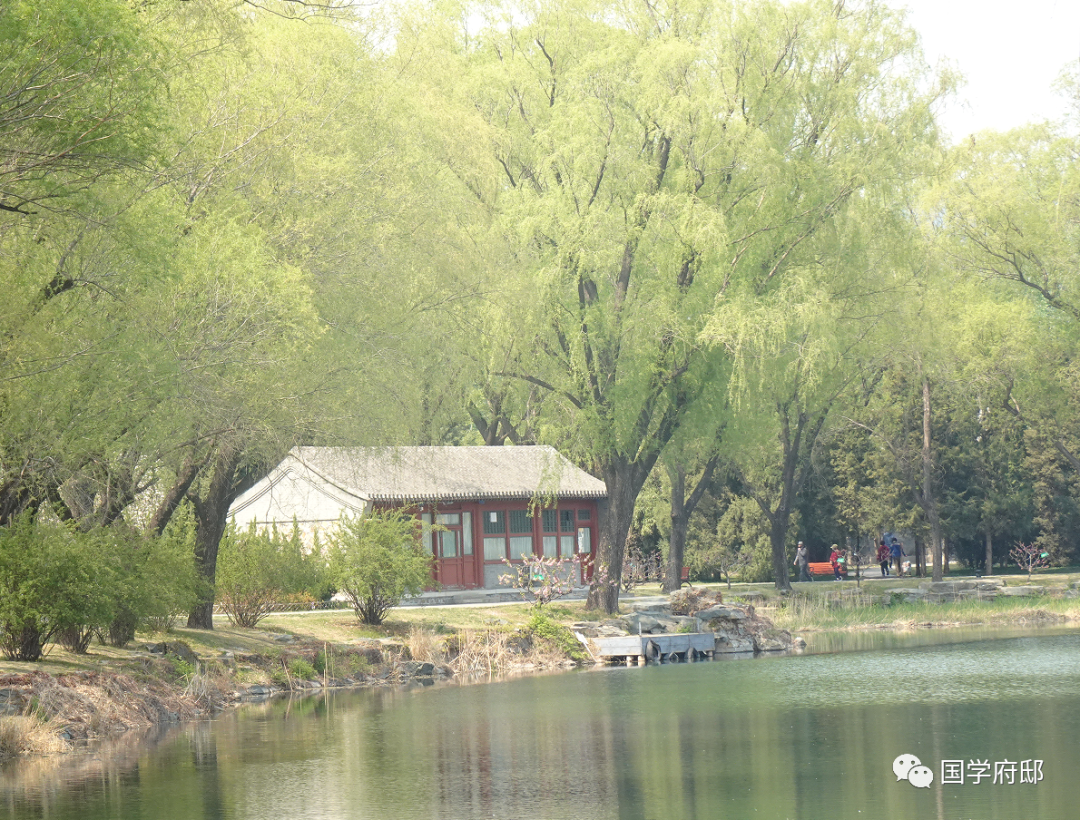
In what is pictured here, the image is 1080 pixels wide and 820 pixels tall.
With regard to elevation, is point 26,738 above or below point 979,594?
above

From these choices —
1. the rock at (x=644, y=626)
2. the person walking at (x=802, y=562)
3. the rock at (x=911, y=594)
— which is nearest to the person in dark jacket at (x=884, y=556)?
the person walking at (x=802, y=562)

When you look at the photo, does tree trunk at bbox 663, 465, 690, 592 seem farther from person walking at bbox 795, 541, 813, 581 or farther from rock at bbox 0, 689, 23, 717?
rock at bbox 0, 689, 23, 717

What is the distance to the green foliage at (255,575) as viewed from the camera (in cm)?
2758

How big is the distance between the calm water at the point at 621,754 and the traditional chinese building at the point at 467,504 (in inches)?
566

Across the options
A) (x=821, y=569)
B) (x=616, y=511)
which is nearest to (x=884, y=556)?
(x=821, y=569)

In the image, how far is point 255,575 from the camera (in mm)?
27609

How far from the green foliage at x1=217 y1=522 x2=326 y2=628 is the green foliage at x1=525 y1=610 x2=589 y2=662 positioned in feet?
15.8

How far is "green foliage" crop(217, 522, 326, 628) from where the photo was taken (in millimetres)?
27578

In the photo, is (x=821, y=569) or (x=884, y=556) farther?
(x=884, y=556)

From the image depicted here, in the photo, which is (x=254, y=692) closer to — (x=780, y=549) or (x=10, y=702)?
(x=10, y=702)

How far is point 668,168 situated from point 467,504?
43.8 ft

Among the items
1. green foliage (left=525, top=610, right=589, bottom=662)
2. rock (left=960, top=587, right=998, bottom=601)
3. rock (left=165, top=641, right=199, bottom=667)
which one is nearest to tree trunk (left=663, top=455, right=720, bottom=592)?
rock (left=960, top=587, right=998, bottom=601)

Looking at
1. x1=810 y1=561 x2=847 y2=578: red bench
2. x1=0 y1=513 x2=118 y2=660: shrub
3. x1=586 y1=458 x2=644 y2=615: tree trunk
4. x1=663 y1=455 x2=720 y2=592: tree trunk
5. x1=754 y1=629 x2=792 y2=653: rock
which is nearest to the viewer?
x1=0 y1=513 x2=118 y2=660: shrub

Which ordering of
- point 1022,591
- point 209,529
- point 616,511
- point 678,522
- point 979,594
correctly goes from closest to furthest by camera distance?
point 209,529 < point 616,511 < point 1022,591 < point 979,594 < point 678,522
